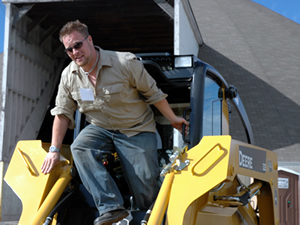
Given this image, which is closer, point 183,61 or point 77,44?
point 77,44

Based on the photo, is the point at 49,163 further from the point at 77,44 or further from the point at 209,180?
the point at 209,180

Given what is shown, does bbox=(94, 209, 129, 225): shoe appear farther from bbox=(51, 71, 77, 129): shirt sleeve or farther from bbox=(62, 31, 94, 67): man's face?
bbox=(62, 31, 94, 67): man's face

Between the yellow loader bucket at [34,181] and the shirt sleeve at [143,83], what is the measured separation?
96cm

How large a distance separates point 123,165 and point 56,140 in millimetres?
665

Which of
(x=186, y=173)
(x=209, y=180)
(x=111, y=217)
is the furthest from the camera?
(x=111, y=217)

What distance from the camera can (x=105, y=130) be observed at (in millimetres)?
3371

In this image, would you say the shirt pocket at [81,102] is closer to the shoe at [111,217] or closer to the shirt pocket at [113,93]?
the shirt pocket at [113,93]

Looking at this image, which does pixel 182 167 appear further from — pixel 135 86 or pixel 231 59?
pixel 231 59

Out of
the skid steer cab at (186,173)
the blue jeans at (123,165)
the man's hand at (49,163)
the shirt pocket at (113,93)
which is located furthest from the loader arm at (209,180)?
the man's hand at (49,163)

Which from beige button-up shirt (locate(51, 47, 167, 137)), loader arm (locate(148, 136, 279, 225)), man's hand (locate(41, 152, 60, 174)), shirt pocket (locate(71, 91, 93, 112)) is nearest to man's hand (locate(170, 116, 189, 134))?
beige button-up shirt (locate(51, 47, 167, 137))

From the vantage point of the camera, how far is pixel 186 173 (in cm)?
288

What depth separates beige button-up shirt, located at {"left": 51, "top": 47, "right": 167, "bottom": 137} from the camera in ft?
10.7

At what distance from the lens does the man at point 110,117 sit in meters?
3.18

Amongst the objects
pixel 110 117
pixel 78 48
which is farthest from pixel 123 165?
pixel 78 48
